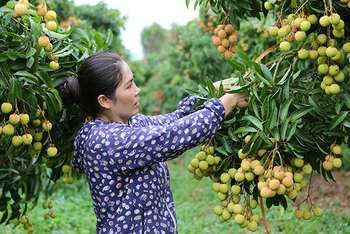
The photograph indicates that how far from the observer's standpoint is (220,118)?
6.29ft

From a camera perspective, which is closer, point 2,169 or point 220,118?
point 220,118

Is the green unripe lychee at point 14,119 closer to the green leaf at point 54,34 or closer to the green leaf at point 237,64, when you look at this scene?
the green leaf at point 54,34

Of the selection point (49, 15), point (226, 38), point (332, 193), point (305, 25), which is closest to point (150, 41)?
point (332, 193)

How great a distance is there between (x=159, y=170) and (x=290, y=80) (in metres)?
0.57

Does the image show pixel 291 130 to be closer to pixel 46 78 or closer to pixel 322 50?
pixel 322 50

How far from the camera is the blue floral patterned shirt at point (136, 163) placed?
1.89 m

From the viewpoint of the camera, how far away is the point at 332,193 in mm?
6109

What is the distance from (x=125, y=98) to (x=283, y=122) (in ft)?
1.84

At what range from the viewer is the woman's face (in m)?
2.06

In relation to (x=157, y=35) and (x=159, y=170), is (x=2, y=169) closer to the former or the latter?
(x=159, y=170)

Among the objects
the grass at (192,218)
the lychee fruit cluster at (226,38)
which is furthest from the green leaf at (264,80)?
the grass at (192,218)

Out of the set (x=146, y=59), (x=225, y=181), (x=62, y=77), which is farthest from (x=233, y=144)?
(x=146, y=59)

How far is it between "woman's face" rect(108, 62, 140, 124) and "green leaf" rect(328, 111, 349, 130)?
0.68 m

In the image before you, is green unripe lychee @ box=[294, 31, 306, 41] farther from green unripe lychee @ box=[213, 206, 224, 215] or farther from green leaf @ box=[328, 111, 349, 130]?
green unripe lychee @ box=[213, 206, 224, 215]
